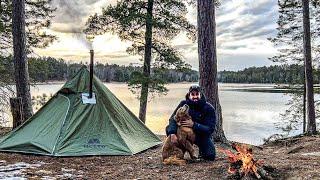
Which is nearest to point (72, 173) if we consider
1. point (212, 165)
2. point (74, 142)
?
point (74, 142)

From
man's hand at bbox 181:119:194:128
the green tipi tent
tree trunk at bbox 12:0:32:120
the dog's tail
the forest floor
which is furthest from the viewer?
tree trunk at bbox 12:0:32:120

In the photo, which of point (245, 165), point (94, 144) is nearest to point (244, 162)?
point (245, 165)

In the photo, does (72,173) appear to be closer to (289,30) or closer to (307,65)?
(307,65)

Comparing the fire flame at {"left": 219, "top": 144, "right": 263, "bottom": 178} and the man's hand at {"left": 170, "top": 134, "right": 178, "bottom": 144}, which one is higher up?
the man's hand at {"left": 170, "top": 134, "right": 178, "bottom": 144}

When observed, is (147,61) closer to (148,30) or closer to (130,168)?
(148,30)

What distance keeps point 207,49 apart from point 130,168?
3.58 meters

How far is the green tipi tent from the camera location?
8.80 meters

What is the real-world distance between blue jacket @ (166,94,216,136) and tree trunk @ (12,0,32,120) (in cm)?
588

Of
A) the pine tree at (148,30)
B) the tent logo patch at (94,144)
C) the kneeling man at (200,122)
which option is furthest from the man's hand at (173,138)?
the pine tree at (148,30)

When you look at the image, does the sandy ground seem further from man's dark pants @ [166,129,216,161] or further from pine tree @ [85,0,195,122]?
pine tree @ [85,0,195,122]

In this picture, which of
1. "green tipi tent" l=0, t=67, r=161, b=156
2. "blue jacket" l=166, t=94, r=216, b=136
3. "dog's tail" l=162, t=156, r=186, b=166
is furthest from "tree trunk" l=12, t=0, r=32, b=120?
"dog's tail" l=162, t=156, r=186, b=166

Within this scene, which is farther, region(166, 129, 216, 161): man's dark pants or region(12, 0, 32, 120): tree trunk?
region(12, 0, 32, 120): tree trunk

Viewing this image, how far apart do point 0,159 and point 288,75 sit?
17703mm

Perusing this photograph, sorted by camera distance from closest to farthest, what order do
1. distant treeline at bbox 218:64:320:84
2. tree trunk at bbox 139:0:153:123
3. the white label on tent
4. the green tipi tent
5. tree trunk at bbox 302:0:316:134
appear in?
the green tipi tent → the white label on tent → tree trunk at bbox 302:0:316:134 → tree trunk at bbox 139:0:153:123 → distant treeline at bbox 218:64:320:84
